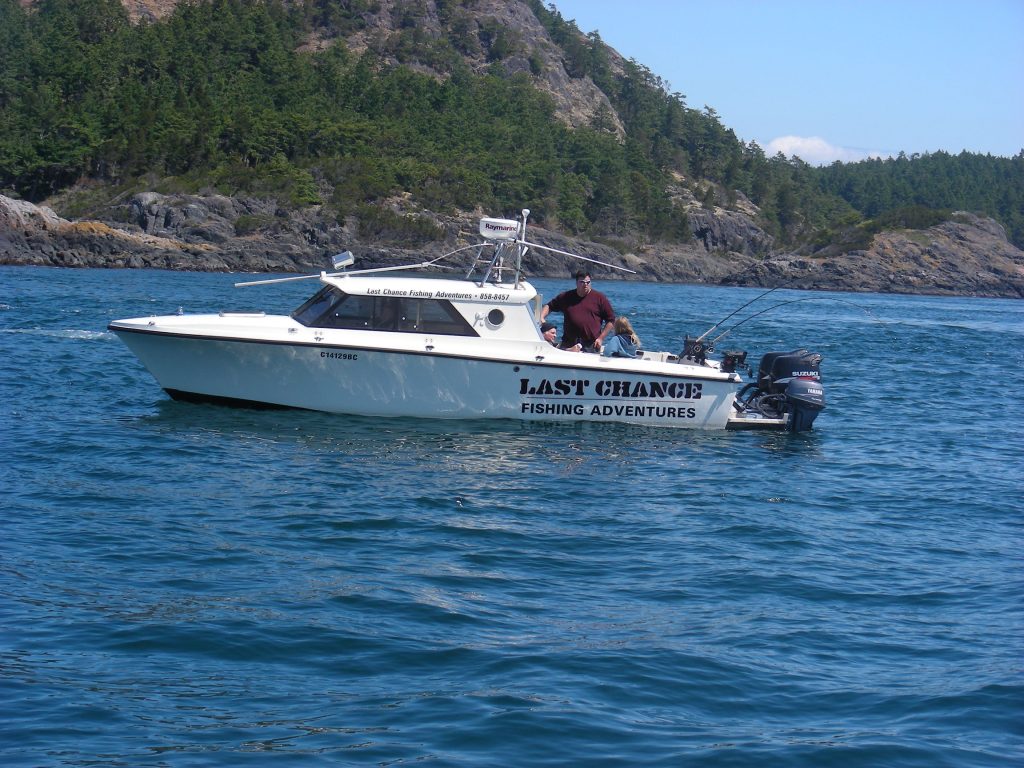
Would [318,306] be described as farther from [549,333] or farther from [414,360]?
[549,333]

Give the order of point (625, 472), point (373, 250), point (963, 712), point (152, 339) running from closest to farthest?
point (963, 712), point (625, 472), point (152, 339), point (373, 250)

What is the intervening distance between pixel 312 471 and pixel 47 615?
15.9ft

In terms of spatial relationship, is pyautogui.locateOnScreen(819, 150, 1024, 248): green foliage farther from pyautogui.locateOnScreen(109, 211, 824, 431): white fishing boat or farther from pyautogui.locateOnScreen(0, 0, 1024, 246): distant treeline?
pyautogui.locateOnScreen(109, 211, 824, 431): white fishing boat

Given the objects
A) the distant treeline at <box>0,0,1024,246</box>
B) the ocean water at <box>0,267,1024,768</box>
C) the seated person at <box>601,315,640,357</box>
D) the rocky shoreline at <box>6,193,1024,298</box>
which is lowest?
the ocean water at <box>0,267,1024,768</box>

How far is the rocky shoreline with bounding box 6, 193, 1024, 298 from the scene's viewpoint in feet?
202

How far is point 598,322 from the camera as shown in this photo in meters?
16.2

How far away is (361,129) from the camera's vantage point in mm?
95125

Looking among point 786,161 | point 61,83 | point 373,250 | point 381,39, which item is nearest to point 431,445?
point 373,250

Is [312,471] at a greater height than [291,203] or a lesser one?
lesser

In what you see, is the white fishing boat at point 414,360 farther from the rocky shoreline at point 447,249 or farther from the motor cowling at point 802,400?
the rocky shoreline at point 447,249

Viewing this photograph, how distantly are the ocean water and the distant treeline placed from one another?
2707 inches

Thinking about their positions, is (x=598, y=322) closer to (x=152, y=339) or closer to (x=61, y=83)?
(x=152, y=339)

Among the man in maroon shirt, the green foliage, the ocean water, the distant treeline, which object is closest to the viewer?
the ocean water

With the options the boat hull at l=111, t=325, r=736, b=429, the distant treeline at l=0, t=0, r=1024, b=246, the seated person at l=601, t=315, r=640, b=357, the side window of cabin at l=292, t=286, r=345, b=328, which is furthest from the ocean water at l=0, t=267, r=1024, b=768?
the distant treeline at l=0, t=0, r=1024, b=246
